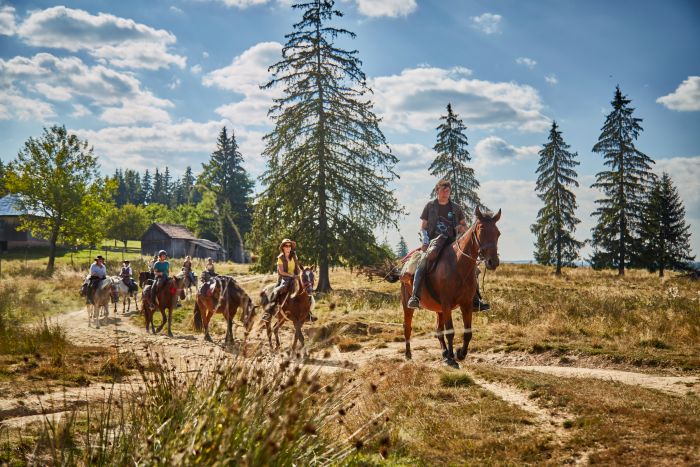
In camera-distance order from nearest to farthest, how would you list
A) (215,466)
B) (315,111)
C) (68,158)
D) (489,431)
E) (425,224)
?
(215,466) → (489,431) → (425,224) → (315,111) → (68,158)

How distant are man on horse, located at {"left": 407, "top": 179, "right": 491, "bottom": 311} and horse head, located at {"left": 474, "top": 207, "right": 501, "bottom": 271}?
1.23 m

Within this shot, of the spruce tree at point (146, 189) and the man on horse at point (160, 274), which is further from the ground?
the spruce tree at point (146, 189)

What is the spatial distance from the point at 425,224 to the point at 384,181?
1768 centimetres

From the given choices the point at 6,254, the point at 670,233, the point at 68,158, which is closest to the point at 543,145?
the point at 670,233

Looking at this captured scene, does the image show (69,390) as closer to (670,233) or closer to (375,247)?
(375,247)

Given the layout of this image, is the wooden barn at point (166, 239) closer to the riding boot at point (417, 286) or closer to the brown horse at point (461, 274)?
Answer: the riding boot at point (417, 286)

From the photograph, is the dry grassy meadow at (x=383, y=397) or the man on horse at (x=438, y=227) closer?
the dry grassy meadow at (x=383, y=397)

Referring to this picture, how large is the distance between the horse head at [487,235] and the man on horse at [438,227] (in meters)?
1.23

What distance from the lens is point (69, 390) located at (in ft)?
24.1

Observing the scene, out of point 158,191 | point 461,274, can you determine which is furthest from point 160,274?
point 158,191

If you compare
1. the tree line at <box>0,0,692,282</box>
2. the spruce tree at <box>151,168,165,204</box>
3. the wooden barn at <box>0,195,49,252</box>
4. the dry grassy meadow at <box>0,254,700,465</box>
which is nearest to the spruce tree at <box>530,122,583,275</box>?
the tree line at <box>0,0,692,282</box>

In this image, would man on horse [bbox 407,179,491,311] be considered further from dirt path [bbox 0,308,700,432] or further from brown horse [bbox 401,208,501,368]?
dirt path [bbox 0,308,700,432]

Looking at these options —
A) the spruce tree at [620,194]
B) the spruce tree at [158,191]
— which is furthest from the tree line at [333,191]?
the spruce tree at [158,191]

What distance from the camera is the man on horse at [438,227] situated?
9.68m
